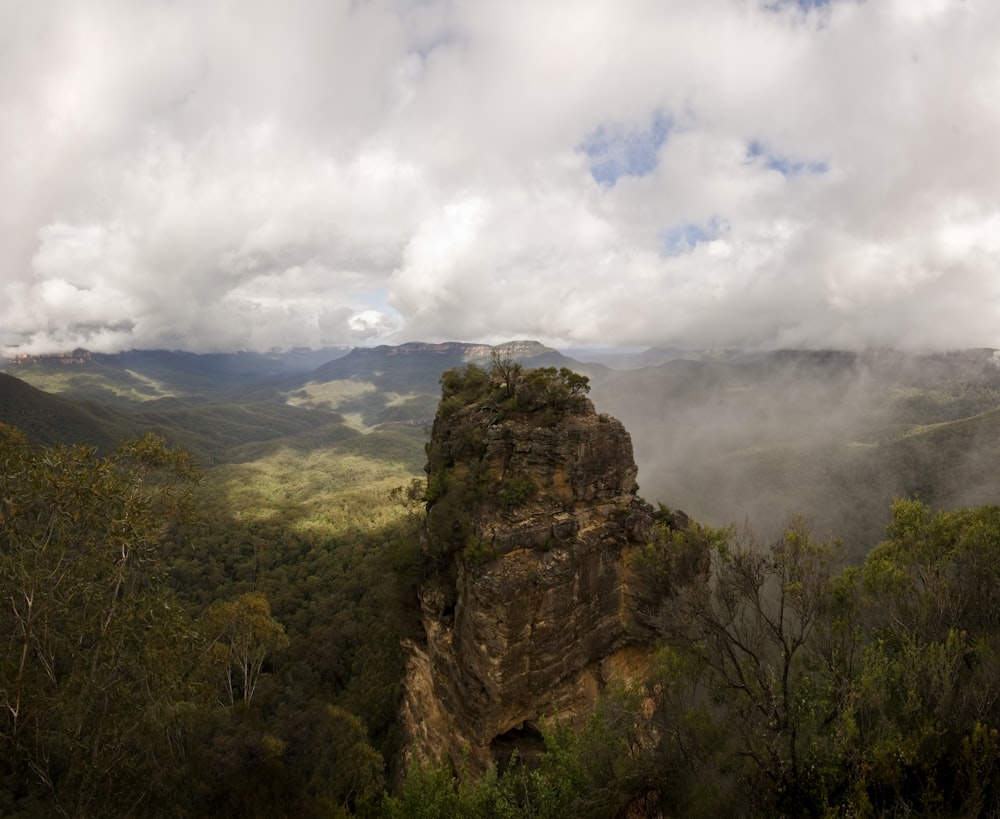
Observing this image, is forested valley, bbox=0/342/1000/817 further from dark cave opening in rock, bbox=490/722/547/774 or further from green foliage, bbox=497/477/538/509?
green foliage, bbox=497/477/538/509

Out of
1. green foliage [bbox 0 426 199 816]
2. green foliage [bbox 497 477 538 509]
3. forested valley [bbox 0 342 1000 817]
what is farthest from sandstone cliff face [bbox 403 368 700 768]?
green foliage [bbox 0 426 199 816]

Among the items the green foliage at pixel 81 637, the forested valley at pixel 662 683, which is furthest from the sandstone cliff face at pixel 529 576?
the green foliage at pixel 81 637

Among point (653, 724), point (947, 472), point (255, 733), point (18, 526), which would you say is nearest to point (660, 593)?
point (653, 724)

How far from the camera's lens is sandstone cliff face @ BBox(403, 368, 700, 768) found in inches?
1156

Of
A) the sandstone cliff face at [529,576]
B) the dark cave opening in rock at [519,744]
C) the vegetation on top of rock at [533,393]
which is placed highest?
the vegetation on top of rock at [533,393]

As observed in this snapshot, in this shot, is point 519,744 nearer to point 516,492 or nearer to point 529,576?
point 529,576

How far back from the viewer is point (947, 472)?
414 ft

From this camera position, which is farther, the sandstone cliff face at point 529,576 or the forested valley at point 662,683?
the sandstone cliff face at point 529,576

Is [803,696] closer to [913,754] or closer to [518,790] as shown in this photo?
[913,754]

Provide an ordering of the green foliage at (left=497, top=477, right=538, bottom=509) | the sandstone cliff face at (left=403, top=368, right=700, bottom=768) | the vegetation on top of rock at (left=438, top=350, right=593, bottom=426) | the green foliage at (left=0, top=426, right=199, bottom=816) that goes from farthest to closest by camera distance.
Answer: the vegetation on top of rock at (left=438, top=350, right=593, bottom=426) → the green foliage at (left=497, top=477, right=538, bottom=509) → the sandstone cliff face at (left=403, top=368, right=700, bottom=768) → the green foliage at (left=0, top=426, right=199, bottom=816)

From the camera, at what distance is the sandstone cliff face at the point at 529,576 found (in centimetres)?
2938

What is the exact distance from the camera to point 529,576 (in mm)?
29266

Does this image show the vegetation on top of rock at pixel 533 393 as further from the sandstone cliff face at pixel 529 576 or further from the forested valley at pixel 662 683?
the forested valley at pixel 662 683

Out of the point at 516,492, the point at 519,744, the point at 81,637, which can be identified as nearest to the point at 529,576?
the point at 516,492
